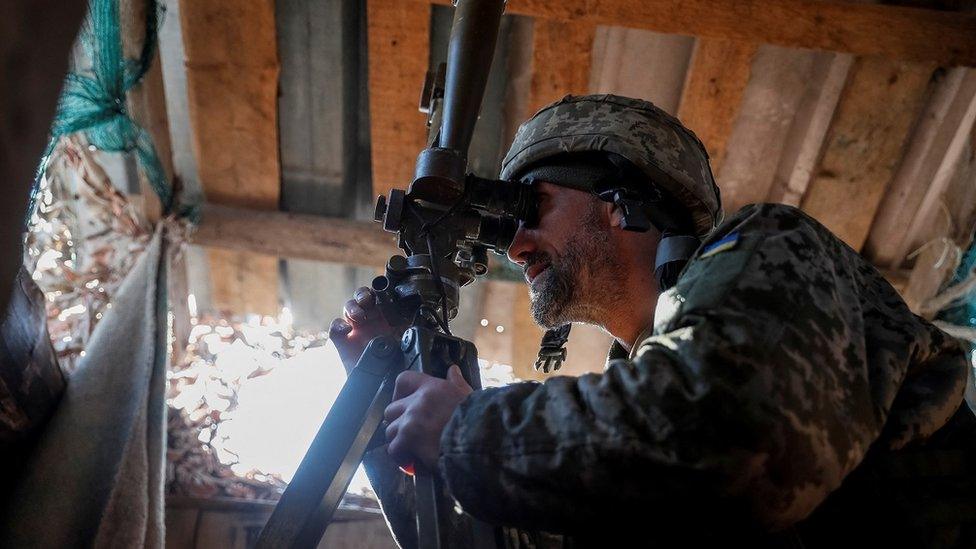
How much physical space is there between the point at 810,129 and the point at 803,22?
0.64 meters

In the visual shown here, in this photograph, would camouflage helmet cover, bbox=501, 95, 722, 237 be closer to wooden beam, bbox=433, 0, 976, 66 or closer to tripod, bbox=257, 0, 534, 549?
tripod, bbox=257, 0, 534, 549

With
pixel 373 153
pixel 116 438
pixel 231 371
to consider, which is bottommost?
pixel 231 371

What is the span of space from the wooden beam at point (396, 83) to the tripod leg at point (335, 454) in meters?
1.90

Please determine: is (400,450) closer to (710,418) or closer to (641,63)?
(710,418)

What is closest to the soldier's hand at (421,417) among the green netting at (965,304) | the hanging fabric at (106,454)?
the hanging fabric at (106,454)

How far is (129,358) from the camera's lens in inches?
94.8

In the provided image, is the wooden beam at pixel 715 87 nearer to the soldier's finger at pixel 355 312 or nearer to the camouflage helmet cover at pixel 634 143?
the camouflage helmet cover at pixel 634 143

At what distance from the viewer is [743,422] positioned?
994mm

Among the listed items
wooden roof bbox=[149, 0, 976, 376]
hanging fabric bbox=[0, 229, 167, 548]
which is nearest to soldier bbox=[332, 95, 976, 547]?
hanging fabric bbox=[0, 229, 167, 548]

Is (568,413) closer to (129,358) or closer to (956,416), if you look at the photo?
(956,416)

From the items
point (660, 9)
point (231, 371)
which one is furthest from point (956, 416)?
point (231, 371)

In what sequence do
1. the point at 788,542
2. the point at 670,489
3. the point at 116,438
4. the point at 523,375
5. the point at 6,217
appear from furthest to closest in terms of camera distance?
the point at 523,375, the point at 116,438, the point at 788,542, the point at 670,489, the point at 6,217

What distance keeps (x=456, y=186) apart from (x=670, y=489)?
0.79 metres

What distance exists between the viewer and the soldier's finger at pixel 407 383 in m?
1.26
